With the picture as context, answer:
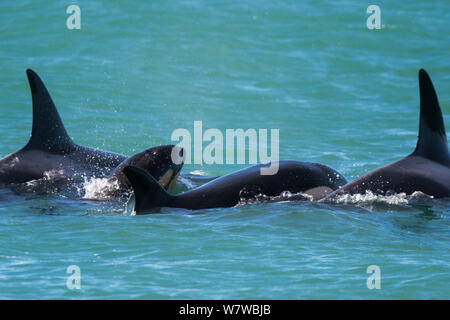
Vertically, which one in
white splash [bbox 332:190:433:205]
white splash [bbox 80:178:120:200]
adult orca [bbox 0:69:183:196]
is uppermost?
adult orca [bbox 0:69:183:196]

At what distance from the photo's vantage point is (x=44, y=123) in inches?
488

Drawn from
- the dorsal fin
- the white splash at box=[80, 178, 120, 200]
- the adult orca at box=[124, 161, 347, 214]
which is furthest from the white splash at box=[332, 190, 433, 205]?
the white splash at box=[80, 178, 120, 200]

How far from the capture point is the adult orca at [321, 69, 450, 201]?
10273mm

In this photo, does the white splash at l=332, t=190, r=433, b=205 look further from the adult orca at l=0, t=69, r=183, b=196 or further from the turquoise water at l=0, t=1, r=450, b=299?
the adult orca at l=0, t=69, r=183, b=196

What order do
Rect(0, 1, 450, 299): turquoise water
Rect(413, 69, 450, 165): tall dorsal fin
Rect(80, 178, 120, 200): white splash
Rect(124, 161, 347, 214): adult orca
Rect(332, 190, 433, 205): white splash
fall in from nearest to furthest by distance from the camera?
Rect(0, 1, 450, 299): turquoise water < Rect(413, 69, 450, 165): tall dorsal fin < Rect(332, 190, 433, 205): white splash < Rect(124, 161, 347, 214): adult orca < Rect(80, 178, 120, 200): white splash

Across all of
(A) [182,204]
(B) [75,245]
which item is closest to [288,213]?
(A) [182,204]

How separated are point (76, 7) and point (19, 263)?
17.2 meters

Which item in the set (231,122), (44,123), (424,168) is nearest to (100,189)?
(44,123)

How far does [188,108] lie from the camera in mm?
19922

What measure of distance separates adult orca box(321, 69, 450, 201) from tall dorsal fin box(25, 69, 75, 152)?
4165mm

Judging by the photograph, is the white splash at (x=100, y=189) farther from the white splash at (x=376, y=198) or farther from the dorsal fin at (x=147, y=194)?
the white splash at (x=376, y=198)

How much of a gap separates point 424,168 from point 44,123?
5.22 metres

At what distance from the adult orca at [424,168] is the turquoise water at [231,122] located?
0.19 meters

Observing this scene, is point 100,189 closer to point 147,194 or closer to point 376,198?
point 147,194
